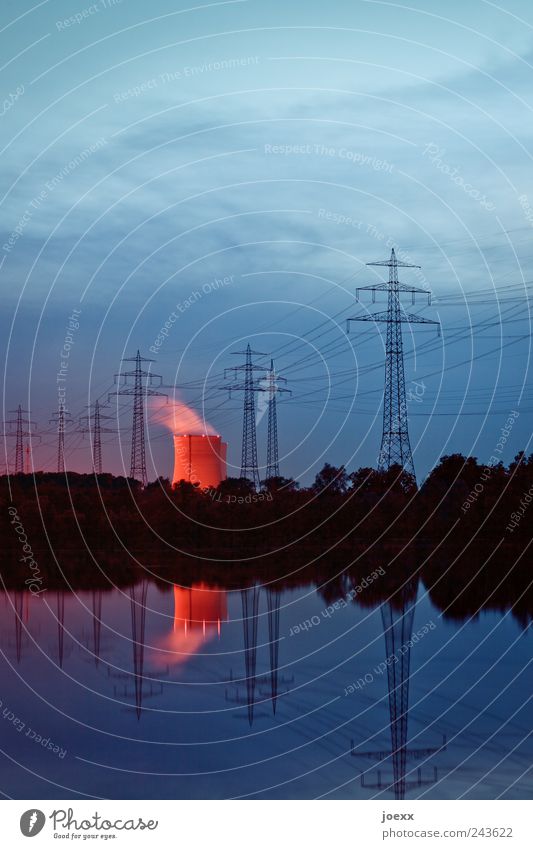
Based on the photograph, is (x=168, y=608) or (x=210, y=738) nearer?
(x=210, y=738)

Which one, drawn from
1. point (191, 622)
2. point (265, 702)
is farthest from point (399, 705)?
point (191, 622)

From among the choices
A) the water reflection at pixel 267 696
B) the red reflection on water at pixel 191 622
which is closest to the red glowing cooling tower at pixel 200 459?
the red reflection on water at pixel 191 622

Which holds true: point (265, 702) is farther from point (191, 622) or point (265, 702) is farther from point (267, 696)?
point (191, 622)

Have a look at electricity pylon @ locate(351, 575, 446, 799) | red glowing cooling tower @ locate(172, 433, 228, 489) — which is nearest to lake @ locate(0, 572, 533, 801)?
electricity pylon @ locate(351, 575, 446, 799)

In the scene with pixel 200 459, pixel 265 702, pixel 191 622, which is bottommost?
pixel 265 702

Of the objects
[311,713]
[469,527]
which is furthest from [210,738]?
[469,527]

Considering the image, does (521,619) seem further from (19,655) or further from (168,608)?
(19,655)

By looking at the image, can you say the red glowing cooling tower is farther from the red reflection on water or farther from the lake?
Answer: the lake

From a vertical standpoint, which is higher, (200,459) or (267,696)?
(200,459)

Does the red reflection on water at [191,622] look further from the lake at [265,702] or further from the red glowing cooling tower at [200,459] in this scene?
the red glowing cooling tower at [200,459]
